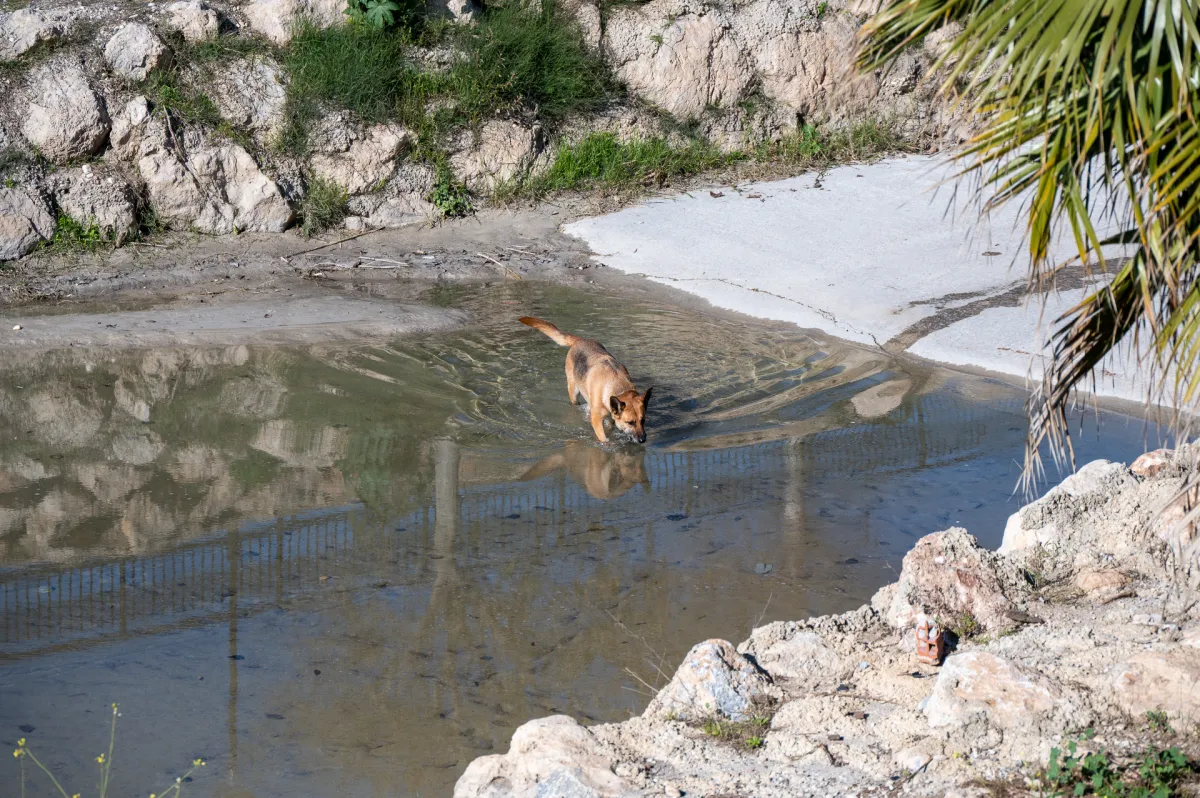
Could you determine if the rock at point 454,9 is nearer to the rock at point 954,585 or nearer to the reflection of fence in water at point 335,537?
the reflection of fence in water at point 335,537

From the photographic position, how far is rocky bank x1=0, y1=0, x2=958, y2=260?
1373 centimetres

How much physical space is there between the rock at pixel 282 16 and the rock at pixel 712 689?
1289 cm

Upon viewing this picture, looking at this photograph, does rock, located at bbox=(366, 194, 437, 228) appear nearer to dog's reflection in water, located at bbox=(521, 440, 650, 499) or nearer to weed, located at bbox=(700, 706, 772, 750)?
dog's reflection in water, located at bbox=(521, 440, 650, 499)

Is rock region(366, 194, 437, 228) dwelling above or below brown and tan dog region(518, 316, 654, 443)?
above

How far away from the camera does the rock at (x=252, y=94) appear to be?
48.4ft

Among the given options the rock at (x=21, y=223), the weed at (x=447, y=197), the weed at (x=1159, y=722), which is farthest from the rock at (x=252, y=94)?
the weed at (x=1159, y=722)

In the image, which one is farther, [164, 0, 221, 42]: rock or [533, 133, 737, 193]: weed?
[533, 133, 737, 193]: weed

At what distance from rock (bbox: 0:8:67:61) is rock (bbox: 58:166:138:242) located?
5.75 ft

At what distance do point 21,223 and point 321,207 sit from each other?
11.4 ft

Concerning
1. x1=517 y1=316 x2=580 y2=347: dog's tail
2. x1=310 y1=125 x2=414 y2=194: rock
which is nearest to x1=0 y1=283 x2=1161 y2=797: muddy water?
x1=517 y1=316 x2=580 y2=347: dog's tail

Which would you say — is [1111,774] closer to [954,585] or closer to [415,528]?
[954,585]

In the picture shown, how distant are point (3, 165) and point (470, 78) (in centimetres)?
595

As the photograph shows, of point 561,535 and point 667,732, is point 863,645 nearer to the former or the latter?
point 667,732

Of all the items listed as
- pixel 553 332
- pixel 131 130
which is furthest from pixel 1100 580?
pixel 131 130
